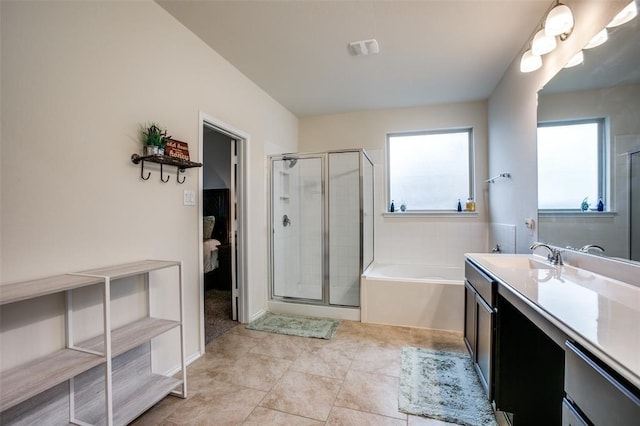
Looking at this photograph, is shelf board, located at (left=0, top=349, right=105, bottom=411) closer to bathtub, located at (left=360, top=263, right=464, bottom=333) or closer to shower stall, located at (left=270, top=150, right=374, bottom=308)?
shower stall, located at (left=270, top=150, right=374, bottom=308)

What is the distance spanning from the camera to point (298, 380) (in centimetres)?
202

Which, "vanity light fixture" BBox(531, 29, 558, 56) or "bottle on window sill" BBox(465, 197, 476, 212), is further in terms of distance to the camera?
"bottle on window sill" BBox(465, 197, 476, 212)

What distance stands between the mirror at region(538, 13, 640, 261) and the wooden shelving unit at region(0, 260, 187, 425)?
7.97 feet

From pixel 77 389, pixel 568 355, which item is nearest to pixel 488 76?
pixel 568 355

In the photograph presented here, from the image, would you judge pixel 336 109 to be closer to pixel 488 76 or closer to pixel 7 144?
pixel 488 76

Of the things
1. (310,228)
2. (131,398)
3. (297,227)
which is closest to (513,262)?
(310,228)

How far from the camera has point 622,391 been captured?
0.66 m

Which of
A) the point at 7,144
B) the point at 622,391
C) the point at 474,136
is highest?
the point at 474,136

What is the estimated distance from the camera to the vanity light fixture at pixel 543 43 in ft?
6.14

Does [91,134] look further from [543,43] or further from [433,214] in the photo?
[433,214]

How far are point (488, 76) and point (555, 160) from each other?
4.92 feet

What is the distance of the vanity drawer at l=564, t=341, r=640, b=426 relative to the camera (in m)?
0.65

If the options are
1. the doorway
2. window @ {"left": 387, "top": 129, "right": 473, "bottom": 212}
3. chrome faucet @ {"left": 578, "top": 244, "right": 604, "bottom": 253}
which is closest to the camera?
chrome faucet @ {"left": 578, "top": 244, "right": 604, "bottom": 253}

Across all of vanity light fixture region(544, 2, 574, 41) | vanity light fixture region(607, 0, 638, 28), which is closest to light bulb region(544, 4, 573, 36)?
vanity light fixture region(544, 2, 574, 41)
